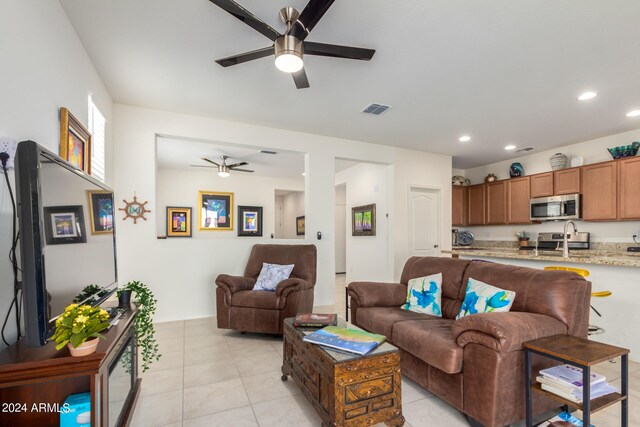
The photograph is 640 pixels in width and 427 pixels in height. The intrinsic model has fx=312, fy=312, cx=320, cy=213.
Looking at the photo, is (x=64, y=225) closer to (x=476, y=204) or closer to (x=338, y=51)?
(x=338, y=51)

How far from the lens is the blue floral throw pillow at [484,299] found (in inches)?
81.2

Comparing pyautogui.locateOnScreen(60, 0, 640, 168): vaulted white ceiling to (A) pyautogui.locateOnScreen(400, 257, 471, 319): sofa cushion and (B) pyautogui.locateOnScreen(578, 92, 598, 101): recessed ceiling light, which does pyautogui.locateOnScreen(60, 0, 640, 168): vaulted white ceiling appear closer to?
(B) pyautogui.locateOnScreen(578, 92, 598, 101): recessed ceiling light

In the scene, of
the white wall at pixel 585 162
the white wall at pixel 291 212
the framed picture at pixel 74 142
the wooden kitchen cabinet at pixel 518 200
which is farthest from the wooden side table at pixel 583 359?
the white wall at pixel 291 212

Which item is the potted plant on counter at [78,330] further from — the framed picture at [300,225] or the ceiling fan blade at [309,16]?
the framed picture at [300,225]

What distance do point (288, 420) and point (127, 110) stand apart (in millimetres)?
3634

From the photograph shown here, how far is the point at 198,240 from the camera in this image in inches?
157

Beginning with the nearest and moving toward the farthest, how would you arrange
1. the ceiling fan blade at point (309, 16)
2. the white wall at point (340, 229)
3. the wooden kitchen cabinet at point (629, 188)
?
1. the ceiling fan blade at point (309, 16)
2. the wooden kitchen cabinet at point (629, 188)
3. the white wall at point (340, 229)

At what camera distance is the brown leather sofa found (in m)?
1.62

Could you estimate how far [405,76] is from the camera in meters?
2.92

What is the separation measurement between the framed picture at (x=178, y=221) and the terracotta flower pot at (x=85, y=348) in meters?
5.94

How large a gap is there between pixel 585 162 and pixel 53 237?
253 inches

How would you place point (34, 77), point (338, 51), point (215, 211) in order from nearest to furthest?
point (34, 77), point (338, 51), point (215, 211)

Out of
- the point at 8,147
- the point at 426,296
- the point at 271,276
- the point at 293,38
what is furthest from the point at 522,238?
the point at 8,147

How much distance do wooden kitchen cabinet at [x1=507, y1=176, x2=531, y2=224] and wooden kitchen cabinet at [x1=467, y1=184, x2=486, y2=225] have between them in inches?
20.0
